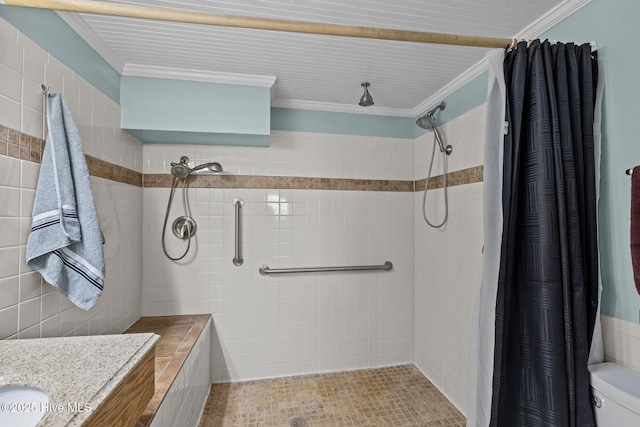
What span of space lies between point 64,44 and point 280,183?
57.2 inches

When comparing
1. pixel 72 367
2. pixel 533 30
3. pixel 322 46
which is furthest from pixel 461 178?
pixel 72 367

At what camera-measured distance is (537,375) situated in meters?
1.04

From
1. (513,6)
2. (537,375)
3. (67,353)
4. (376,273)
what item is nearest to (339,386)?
(376,273)

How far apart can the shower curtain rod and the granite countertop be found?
1026 mm

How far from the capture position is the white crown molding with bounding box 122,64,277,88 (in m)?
1.89

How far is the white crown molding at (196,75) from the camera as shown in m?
1.89

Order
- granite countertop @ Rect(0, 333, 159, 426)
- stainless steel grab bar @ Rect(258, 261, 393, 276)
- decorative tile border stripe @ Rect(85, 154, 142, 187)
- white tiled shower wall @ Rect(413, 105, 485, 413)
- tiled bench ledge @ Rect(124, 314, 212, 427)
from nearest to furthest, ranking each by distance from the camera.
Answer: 1. granite countertop @ Rect(0, 333, 159, 426)
2. tiled bench ledge @ Rect(124, 314, 212, 427)
3. decorative tile border stripe @ Rect(85, 154, 142, 187)
4. white tiled shower wall @ Rect(413, 105, 485, 413)
5. stainless steel grab bar @ Rect(258, 261, 393, 276)

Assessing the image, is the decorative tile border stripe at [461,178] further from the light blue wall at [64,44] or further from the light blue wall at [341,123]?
the light blue wall at [64,44]

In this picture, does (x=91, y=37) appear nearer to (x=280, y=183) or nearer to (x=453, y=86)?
(x=280, y=183)

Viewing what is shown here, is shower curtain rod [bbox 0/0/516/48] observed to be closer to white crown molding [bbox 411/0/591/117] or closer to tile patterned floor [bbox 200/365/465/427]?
white crown molding [bbox 411/0/591/117]

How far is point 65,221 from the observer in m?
1.17

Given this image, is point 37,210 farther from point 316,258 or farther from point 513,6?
point 513,6

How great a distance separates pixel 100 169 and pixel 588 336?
7.96 feet

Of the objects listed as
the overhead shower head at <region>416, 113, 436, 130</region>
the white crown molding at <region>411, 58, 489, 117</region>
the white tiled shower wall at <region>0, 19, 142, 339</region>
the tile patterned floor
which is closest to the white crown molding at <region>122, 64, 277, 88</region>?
the white tiled shower wall at <region>0, 19, 142, 339</region>
